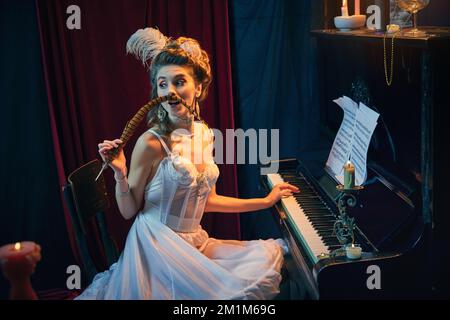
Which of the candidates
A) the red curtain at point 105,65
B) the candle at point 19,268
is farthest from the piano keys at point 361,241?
the red curtain at point 105,65

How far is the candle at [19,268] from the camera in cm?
180

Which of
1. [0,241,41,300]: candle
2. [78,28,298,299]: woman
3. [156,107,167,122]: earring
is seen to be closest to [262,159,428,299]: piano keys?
[78,28,298,299]: woman

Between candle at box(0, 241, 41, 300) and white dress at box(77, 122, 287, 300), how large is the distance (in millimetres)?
657

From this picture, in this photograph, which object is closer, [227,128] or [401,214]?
[401,214]

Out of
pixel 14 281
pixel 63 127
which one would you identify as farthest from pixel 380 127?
pixel 63 127

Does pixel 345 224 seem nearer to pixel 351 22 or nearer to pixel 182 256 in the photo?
pixel 182 256

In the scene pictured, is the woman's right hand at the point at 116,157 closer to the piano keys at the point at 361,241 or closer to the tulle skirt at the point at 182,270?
the tulle skirt at the point at 182,270

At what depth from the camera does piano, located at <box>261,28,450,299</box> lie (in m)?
2.18

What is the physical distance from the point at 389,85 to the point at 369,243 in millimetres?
688

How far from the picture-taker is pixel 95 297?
2518mm

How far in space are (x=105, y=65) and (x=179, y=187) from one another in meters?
1.54

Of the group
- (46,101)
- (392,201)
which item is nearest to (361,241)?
(392,201)

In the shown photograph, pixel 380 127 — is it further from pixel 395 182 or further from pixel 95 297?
pixel 95 297

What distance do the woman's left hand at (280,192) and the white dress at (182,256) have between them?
248 mm
